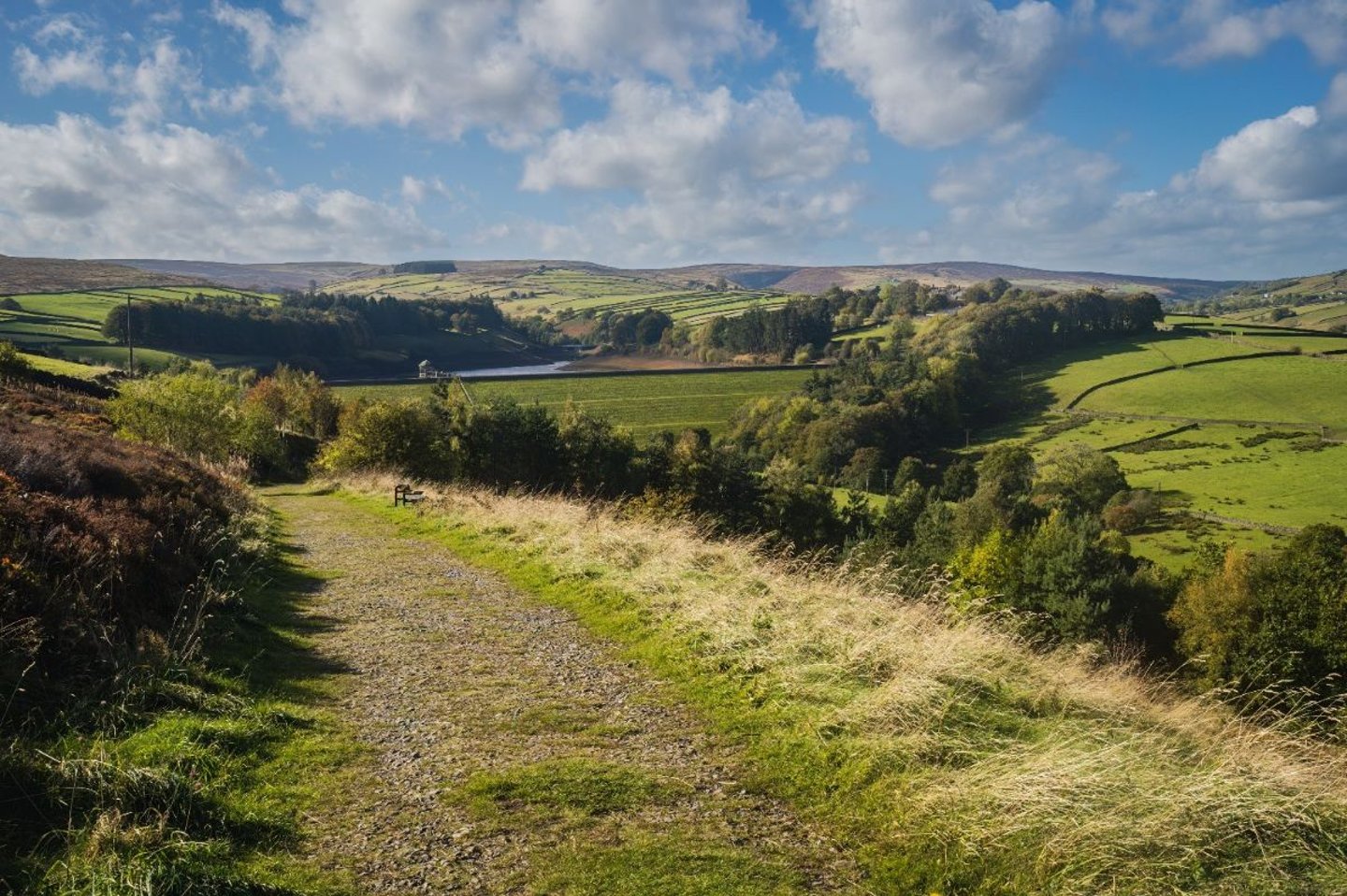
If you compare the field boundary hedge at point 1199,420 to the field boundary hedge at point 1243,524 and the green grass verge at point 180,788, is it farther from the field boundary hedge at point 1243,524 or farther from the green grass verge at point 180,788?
the green grass verge at point 180,788

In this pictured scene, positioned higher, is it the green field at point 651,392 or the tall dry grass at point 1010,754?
the tall dry grass at point 1010,754

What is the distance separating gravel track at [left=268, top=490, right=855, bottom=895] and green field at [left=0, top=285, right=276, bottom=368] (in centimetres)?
10764

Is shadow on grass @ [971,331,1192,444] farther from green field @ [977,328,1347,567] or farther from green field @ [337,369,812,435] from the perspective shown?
green field @ [337,369,812,435]

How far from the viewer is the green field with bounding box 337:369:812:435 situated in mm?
123375

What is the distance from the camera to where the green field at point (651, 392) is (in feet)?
405

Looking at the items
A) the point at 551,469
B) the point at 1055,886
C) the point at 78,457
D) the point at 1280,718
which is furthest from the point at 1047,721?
the point at 551,469

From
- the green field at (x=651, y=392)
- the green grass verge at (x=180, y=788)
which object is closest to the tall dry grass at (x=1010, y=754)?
the green grass verge at (x=180, y=788)

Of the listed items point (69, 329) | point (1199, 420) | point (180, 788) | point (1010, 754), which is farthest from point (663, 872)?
point (69, 329)

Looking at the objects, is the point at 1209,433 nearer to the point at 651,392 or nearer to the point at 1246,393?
the point at 1246,393

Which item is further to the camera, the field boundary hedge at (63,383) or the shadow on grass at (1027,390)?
the shadow on grass at (1027,390)

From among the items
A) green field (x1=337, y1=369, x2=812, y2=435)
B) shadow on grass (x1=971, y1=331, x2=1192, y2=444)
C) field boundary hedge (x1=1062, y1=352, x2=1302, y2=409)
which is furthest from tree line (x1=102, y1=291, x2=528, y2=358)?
field boundary hedge (x1=1062, y1=352, x2=1302, y2=409)

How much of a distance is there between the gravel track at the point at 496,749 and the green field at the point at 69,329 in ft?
353

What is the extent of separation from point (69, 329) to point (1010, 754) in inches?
6066

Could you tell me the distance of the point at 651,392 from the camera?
463ft
